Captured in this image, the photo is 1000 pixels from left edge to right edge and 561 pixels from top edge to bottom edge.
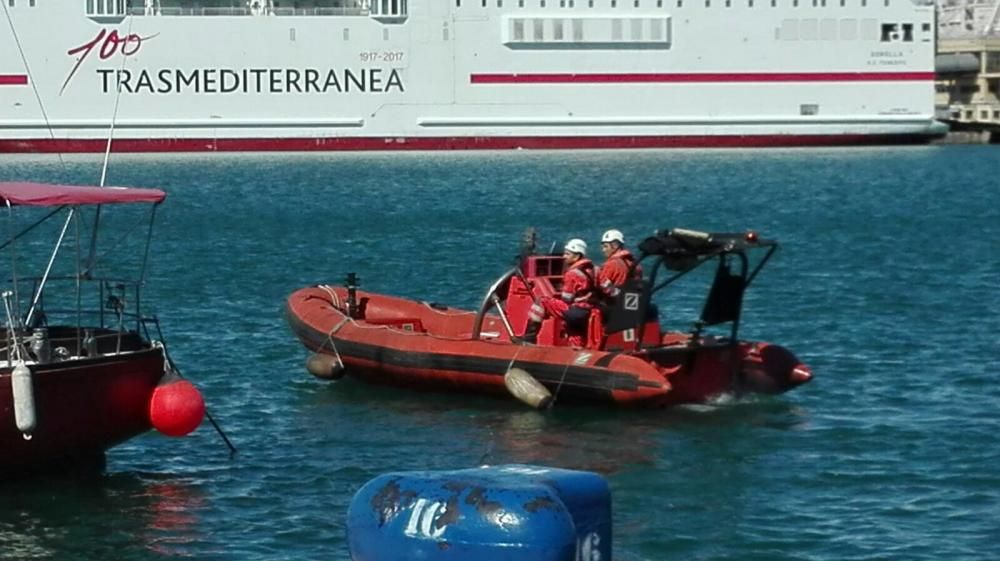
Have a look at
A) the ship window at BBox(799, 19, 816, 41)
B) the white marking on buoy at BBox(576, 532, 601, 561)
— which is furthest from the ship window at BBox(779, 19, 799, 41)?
the white marking on buoy at BBox(576, 532, 601, 561)

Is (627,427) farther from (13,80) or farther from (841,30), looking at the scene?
(841,30)

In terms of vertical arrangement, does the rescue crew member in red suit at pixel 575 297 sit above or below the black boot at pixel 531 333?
above

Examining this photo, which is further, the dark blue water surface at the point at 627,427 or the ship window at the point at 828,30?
the ship window at the point at 828,30

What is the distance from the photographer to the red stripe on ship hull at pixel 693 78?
59.3 m

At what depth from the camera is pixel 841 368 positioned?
17.8 metres

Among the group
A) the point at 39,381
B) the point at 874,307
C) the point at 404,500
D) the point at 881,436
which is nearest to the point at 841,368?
the point at 881,436

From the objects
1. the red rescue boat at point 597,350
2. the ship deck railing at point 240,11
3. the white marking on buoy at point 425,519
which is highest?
the ship deck railing at point 240,11

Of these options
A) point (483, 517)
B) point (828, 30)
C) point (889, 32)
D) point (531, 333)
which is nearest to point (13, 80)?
point (828, 30)

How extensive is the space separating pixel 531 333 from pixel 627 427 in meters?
1.47

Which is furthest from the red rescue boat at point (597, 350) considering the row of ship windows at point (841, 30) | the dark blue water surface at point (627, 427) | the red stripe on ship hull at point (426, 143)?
the row of ship windows at point (841, 30)

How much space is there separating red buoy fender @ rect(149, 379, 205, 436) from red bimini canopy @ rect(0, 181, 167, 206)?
3.76ft

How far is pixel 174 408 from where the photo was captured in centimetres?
1229

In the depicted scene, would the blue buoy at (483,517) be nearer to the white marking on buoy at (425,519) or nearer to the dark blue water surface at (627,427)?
the white marking on buoy at (425,519)

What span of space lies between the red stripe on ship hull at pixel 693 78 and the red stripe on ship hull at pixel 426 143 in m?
1.63
